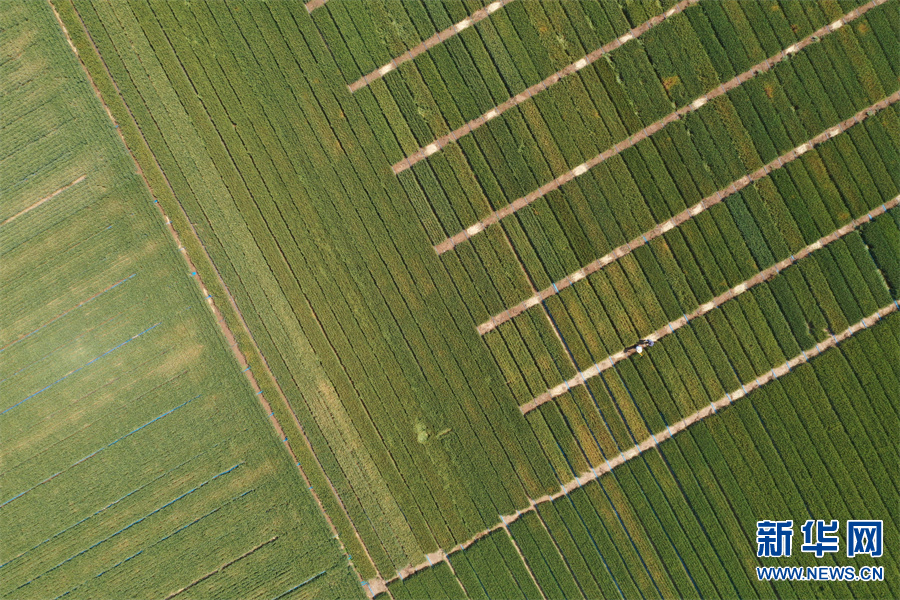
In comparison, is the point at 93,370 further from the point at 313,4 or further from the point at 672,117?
the point at 672,117

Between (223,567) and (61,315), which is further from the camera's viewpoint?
(223,567)

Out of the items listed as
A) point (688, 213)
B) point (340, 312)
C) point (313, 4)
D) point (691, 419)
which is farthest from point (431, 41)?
point (691, 419)

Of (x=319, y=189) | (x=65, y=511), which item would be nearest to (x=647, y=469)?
(x=319, y=189)

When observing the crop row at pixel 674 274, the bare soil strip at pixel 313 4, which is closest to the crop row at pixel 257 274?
the bare soil strip at pixel 313 4

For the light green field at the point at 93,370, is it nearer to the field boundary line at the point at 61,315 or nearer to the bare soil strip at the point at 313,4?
the field boundary line at the point at 61,315

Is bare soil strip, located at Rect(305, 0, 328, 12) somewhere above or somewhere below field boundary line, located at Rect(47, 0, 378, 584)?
above

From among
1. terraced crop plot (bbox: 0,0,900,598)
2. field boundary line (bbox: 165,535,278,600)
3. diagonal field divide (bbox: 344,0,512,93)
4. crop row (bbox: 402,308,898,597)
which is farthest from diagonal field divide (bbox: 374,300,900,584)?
diagonal field divide (bbox: 344,0,512,93)

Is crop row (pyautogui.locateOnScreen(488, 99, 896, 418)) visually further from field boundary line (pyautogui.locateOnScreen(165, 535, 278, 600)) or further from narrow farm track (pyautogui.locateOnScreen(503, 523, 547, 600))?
field boundary line (pyautogui.locateOnScreen(165, 535, 278, 600))
